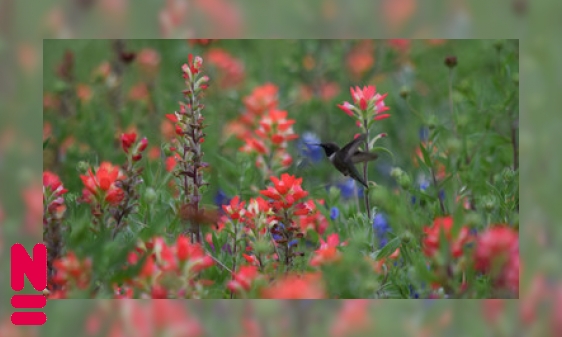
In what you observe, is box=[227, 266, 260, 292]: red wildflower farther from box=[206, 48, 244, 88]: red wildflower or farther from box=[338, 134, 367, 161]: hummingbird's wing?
box=[206, 48, 244, 88]: red wildflower

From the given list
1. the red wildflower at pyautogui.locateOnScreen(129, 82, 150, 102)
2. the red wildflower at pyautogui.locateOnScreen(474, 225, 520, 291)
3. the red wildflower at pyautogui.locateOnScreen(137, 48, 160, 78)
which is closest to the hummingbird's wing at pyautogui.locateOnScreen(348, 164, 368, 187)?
the red wildflower at pyautogui.locateOnScreen(474, 225, 520, 291)

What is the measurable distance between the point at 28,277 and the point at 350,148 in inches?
26.0

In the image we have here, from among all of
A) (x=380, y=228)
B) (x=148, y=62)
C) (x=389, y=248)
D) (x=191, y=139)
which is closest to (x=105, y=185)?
(x=191, y=139)

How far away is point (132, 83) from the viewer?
3.84 meters

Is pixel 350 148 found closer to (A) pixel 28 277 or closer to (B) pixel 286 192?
(B) pixel 286 192

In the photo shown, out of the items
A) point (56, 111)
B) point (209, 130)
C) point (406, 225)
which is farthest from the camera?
point (56, 111)

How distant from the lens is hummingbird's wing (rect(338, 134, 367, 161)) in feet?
5.39

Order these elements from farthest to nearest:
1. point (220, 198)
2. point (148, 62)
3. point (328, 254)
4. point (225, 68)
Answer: point (148, 62) < point (225, 68) < point (220, 198) < point (328, 254)

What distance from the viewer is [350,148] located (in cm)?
164

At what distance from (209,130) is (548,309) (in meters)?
1.69

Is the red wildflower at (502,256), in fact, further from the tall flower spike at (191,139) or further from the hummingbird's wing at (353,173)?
the tall flower spike at (191,139)

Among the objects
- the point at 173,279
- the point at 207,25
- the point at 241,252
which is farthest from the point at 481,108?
the point at 173,279

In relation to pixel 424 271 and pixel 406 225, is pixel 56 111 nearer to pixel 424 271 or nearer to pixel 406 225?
pixel 406 225

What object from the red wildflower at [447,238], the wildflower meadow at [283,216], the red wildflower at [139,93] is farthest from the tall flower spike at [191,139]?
the red wildflower at [139,93]
